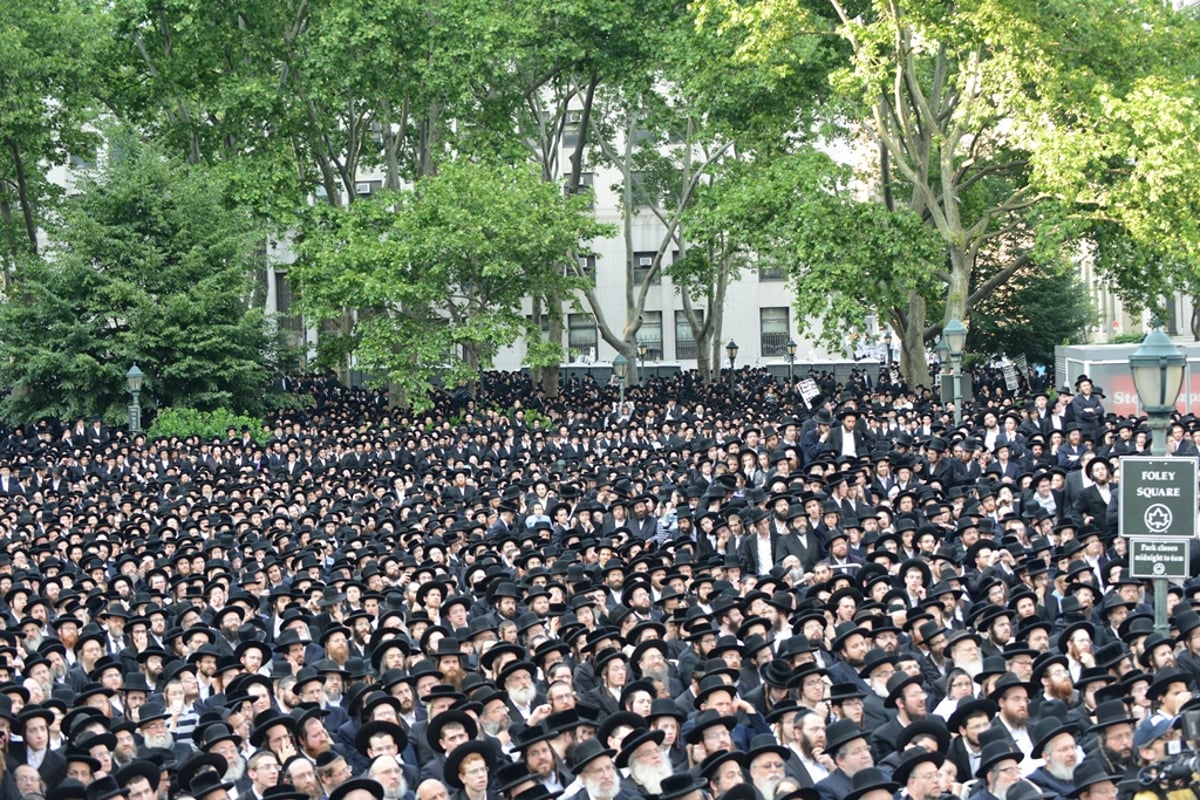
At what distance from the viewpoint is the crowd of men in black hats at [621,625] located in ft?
35.1

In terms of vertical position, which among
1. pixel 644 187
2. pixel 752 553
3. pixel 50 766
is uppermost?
pixel 644 187

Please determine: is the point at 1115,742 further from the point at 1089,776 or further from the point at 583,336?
the point at 583,336

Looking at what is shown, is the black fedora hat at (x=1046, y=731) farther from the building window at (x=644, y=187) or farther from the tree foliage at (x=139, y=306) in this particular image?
the building window at (x=644, y=187)

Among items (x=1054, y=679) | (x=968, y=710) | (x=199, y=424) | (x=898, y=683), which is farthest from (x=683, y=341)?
(x=968, y=710)

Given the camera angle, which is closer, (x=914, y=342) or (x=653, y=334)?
(x=914, y=342)

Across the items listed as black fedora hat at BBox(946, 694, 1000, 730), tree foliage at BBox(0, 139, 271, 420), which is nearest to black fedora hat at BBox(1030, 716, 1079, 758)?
black fedora hat at BBox(946, 694, 1000, 730)

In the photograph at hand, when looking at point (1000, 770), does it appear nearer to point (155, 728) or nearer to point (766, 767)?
point (766, 767)

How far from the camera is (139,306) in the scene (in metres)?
41.9

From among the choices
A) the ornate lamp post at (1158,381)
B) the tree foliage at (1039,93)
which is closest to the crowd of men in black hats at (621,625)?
the ornate lamp post at (1158,381)

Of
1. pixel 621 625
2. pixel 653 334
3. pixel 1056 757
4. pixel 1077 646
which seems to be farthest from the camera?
pixel 653 334

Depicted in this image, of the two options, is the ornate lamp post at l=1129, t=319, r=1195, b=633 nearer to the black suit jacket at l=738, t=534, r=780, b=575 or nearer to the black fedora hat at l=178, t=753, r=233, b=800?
the black suit jacket at l=738, t=534, r=780, b=575

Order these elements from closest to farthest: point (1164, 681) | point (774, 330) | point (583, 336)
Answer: point (1164, 681) < point (774, 330) < point (583, 336)

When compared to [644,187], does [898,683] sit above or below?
below

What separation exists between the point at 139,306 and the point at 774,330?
30628 mm
